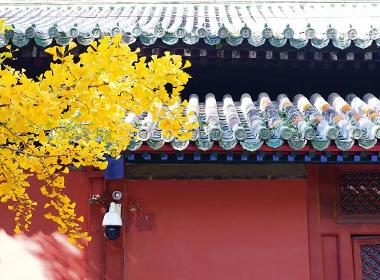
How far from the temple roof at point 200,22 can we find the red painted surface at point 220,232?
47.6 inches

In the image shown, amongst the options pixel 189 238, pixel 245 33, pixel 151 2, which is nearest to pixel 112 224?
pixel 189 238

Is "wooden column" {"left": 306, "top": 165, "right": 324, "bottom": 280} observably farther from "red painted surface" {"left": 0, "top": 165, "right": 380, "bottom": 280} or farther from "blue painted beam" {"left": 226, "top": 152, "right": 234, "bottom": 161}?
"blue painted beam" {"left": 226, "top": 152, "right": 234, "bottom": 161}

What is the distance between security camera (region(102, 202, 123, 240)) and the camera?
13.8 feet

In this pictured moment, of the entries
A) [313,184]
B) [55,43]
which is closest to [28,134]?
[55,43]

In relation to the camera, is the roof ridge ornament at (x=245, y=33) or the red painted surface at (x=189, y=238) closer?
the red painted surface at (x=189, y=238)

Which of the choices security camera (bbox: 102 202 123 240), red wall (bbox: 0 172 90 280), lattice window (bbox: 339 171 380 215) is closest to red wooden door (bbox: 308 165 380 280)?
lattice window (bbox: 339 171 380 215)

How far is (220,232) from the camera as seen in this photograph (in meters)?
4.55

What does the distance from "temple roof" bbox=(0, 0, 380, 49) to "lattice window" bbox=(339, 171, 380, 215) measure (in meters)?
1.11

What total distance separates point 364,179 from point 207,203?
1.40 metres

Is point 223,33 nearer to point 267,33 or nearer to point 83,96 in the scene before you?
point 267,33

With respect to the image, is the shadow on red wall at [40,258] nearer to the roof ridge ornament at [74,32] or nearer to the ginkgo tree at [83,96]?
the roof ridge ornament at [74,32]

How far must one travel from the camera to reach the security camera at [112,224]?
13.8ft

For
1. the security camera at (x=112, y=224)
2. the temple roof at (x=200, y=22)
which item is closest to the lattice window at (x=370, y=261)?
the temple roof at (x=200, y=22)

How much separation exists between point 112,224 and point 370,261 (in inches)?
87.3
